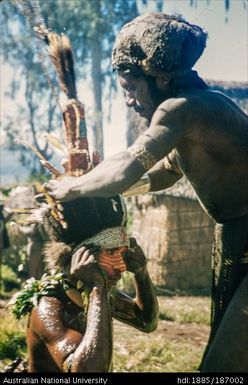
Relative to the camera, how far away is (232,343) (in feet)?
9.02

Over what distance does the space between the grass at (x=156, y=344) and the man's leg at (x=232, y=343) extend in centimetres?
289

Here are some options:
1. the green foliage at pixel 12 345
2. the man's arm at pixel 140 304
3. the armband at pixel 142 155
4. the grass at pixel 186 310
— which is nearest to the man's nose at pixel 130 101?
the armband at pixel 142 155

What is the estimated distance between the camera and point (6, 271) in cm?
1073

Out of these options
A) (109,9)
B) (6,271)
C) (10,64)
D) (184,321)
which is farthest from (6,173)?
(184,321)

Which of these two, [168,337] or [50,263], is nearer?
[50,263]

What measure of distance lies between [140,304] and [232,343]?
0.71 metres

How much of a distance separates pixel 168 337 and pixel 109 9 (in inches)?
833

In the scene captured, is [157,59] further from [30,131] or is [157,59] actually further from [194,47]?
[30,131]

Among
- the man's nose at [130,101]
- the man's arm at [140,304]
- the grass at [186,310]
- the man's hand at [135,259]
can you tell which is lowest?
the grass at [186,310]

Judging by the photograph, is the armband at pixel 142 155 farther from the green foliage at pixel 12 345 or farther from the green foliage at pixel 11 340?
the green foliage at pixel 12 345

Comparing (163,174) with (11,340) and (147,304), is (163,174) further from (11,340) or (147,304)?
(11,340)

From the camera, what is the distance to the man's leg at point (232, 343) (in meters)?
2.75

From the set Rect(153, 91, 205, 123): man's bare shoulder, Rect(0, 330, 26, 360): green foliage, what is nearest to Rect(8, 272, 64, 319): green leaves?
Rect(153, 91, 205, 123): man's bare shoulder

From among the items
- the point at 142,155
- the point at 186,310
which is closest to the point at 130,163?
the point at 142,155
